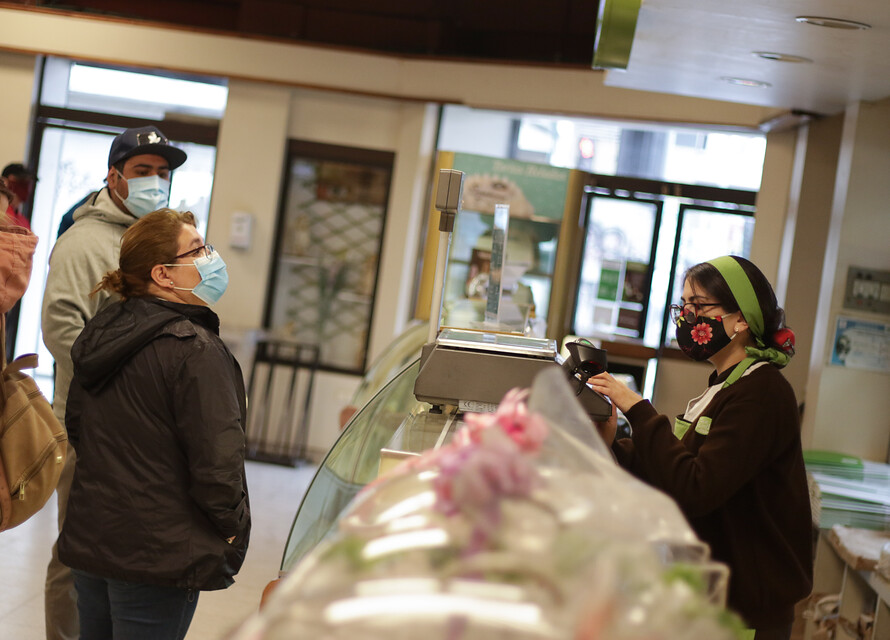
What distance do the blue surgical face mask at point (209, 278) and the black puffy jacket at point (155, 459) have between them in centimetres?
20

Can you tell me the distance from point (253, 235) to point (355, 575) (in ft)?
23.0

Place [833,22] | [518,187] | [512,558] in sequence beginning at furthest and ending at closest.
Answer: [518,187]
[833,22]
[512,558]

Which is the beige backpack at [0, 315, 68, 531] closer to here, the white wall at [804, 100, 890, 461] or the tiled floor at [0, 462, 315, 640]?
the tiled floor at [0, 462, 315, 640]

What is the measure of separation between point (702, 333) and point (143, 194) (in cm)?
205

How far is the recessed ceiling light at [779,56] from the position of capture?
381 centimetres

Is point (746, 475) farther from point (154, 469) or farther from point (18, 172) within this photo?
point (18, 172)

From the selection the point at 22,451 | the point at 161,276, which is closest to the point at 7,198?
the point at 161,276

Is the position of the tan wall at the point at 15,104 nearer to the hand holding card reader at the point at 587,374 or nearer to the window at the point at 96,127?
the window at the point at 96,127

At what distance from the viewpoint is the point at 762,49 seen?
375 centimetres

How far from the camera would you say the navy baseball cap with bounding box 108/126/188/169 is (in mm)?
3332

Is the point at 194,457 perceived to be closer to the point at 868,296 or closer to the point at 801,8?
the point at 801,8

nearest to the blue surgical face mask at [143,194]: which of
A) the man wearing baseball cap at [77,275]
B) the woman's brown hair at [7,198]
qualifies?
the man wearing baseball cap at [77,275]

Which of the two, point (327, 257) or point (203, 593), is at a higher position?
point (327, 257)

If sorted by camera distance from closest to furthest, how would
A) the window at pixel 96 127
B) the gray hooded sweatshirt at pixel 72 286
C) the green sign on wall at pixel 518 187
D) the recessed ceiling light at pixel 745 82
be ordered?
the gray hooded sweatshirt at pixel 72 286 < the recessed ceiling light at pixel 745 82 < the green sign on wall at pixel 518 187 < the window at pixel 96 127
